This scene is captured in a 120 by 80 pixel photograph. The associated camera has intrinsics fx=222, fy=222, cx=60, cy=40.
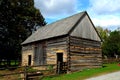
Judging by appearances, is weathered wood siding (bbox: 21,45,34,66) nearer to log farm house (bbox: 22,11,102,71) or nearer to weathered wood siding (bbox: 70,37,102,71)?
log farm house (bbox: 22,11,102,71)

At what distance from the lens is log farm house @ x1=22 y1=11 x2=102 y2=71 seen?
24625 mm

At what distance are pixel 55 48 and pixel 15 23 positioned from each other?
78.1ft

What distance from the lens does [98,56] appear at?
28.6 m

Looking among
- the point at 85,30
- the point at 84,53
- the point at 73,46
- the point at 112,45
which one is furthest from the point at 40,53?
the point at 112,45

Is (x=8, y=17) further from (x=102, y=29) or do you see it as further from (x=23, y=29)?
(x=102, y=29)

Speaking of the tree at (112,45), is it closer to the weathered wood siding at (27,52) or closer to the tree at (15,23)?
the tree at (15,23)

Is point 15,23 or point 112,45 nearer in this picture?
point 15,23

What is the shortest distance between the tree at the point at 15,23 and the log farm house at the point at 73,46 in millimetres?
18295

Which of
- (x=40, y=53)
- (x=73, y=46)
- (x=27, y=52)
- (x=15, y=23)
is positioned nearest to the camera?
(x=73, y=46)

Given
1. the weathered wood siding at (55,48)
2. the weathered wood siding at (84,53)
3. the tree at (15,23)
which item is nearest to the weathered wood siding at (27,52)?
the weathered wood siding at (55,48)

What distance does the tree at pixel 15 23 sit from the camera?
4625 centimetres

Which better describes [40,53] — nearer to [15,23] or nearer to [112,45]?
[15,23]

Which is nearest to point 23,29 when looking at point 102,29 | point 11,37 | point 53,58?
point 11,37

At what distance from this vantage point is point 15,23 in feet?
157
